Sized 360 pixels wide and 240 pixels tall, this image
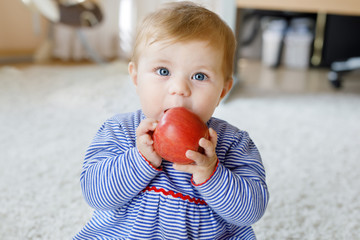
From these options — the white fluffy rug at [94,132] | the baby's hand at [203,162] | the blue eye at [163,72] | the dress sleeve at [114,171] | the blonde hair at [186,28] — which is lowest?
the white fluffy rug at [94,132]

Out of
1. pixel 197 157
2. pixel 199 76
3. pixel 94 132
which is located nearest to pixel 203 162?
pixel 197 157

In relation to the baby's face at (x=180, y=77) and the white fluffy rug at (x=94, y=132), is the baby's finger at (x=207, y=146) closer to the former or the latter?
the baby's face at (x=180, y=77)

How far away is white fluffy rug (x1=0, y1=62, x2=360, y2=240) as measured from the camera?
2.66ft

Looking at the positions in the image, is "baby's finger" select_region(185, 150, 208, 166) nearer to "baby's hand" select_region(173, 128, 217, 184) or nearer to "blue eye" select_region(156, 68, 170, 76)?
"baby's hand" select_region(173, 128, 217, 184)

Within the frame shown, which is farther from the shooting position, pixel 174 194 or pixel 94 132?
pixel 94 132

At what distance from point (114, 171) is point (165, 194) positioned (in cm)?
8

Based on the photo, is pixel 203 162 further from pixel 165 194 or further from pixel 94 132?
pixel 94 132

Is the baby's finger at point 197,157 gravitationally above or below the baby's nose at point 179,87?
below

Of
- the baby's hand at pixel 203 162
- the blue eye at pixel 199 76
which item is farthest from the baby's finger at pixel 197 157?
the blue eye at pixel 199 76

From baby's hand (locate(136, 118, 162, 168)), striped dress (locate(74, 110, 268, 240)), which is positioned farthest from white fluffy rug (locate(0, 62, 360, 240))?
baby's hand (locate(136, 118, 162, 168))

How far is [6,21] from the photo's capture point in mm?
2660

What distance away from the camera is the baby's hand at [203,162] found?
0.48m

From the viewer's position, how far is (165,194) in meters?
0.55

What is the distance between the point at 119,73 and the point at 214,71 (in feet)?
6.08
